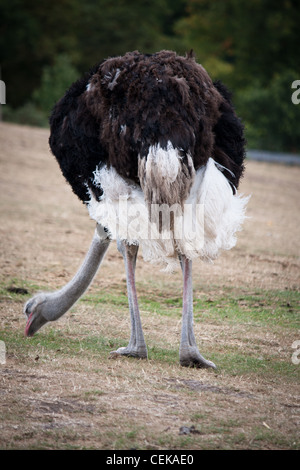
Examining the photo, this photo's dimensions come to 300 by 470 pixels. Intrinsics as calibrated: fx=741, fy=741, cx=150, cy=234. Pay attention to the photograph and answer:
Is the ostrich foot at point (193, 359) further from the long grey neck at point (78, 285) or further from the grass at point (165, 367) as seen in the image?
the long grey neck at point (78, 285)

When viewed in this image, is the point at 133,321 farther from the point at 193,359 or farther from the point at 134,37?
the point at 134,37

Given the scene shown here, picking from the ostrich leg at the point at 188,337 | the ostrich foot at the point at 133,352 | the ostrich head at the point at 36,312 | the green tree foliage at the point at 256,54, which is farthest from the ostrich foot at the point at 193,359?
the green tree foliage at the point at 256,54

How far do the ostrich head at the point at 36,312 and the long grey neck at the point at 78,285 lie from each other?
42 mm

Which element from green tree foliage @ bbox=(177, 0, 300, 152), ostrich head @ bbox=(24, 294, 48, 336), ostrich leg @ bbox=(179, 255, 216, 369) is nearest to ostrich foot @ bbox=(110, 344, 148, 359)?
ostrich leg @ bbox=(179, 255, 216, 369)

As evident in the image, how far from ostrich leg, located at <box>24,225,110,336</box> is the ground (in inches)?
8.4

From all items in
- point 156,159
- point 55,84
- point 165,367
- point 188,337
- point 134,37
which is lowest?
point 165,367

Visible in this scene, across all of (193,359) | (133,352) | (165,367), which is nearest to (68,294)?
(133,352)

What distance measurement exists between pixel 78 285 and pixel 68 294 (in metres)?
0.11

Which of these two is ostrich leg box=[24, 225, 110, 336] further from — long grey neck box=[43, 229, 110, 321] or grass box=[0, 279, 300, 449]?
grass box=[0, 279, 300, 449]

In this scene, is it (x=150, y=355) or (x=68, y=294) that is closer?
(x=150, y=355)

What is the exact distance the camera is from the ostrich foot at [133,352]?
536 centimetres

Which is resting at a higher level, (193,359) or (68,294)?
(68,294)

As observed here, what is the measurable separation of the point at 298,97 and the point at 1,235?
59.7 feet

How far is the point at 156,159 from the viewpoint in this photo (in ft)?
15.2
